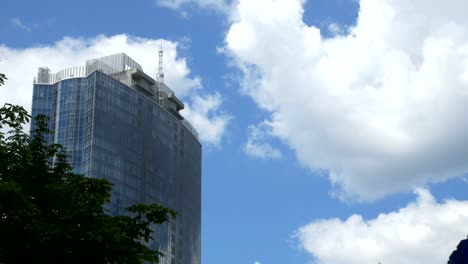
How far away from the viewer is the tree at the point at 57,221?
21.1 metres

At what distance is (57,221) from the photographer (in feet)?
74.0

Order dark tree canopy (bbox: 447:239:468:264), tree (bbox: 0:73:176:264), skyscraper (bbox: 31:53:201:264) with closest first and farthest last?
1. tree (bbox: 0:73:176:264)
2. dark tree canopy (bbox: 447:239:468:264)
3. skyscraper (bbox: 31:53:201:264)

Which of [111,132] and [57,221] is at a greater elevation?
[111,132]

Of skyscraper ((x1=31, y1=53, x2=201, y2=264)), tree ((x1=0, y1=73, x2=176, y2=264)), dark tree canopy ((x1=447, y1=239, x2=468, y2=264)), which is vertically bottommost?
tree ((x1=0, y1=73, x2=176, y2=264))

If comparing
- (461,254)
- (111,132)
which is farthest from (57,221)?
(111,132)

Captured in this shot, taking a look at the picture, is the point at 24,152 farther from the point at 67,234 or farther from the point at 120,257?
the point at 120,257

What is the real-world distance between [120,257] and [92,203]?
2.64 m

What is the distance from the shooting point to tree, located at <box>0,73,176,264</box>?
21.1 m

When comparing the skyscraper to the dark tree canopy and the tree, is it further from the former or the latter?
the tree

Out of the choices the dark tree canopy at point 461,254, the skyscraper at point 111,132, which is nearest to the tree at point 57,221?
the dark tree canopy at point 461,254

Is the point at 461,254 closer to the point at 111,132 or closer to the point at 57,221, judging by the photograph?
the point at 57,221

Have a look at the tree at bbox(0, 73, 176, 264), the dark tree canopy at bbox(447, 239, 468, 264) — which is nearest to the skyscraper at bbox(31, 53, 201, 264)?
the dark tree canopy at bbox(447, 239, 468, 264)

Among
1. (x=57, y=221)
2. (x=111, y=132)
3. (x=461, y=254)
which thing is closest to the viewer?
(x=57, y=221)

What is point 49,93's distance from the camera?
194000mm
